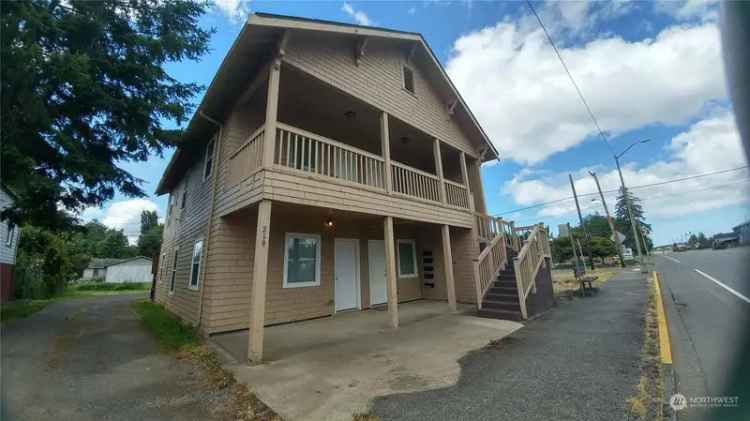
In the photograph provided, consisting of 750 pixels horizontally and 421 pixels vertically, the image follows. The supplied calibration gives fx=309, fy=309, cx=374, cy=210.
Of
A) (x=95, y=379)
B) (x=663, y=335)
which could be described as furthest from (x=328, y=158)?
(x=663, y=335)

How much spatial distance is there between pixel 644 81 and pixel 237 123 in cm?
754

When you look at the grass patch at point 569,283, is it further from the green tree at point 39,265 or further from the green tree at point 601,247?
the green tree at point 39,265

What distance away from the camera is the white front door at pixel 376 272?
31.0 ft

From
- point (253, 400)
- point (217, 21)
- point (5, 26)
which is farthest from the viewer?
point (217, 21)

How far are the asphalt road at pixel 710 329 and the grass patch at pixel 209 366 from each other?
3518 millimetres

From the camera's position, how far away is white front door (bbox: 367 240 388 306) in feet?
31.0

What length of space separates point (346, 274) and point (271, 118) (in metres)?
4.98

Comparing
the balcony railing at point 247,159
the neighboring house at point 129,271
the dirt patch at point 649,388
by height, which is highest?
the balcony railing at point 247,159

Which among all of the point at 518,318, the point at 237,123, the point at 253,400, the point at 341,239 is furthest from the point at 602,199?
the point at 253,400

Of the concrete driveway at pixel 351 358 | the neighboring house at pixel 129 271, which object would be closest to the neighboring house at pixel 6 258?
the concrete driveway at pixel 351 358

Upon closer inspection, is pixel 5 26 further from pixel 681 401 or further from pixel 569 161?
pixel 569 161

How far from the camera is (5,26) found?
5297mm

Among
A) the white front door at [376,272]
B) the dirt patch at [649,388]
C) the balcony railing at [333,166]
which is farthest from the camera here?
the white front door at [376,272]

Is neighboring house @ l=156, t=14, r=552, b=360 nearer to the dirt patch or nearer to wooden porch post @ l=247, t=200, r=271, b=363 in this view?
wooden porch post @ l=247, t=200, r=271, b=363
